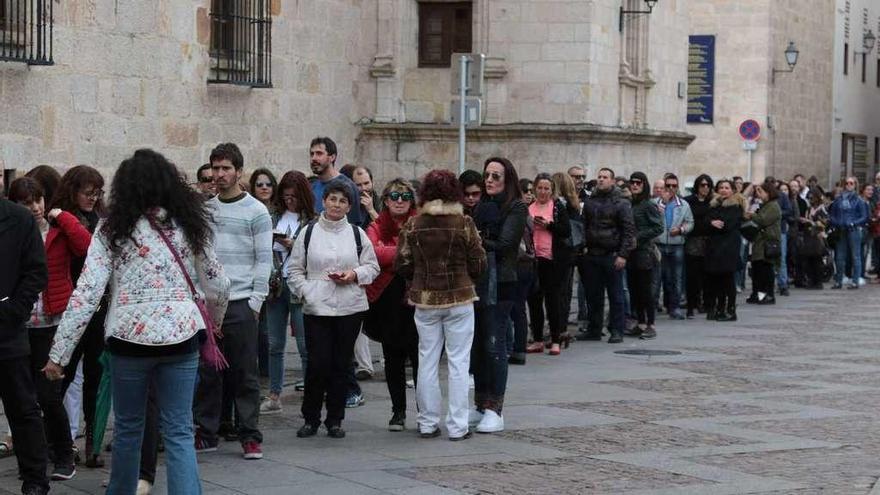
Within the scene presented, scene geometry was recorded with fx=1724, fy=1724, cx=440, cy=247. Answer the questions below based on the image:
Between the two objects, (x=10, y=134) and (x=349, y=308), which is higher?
(x=10, y=134)

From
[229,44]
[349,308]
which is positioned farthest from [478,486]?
[229,44]

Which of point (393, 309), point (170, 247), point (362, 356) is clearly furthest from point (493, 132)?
point (170, 247)

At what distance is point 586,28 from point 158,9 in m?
7.77

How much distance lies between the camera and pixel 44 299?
949 centimetres

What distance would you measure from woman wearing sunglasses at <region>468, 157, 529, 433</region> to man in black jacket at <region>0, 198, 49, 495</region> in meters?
3.55

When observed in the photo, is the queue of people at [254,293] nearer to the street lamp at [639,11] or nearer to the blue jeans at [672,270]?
the blue jeans at [672,270]

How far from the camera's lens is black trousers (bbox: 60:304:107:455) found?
9820 mm

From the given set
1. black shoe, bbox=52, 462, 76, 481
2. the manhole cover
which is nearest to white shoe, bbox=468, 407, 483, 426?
black shoe, bbox=52, 462, 76, 481

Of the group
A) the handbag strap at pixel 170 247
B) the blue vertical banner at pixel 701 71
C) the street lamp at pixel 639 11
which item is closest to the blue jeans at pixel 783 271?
the street lamp at pixel 639 11

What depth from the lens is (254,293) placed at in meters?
10.2

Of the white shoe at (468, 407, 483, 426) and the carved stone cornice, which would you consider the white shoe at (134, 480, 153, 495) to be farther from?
the carved stone cornice

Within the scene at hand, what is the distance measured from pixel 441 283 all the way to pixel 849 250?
18078 millimetres

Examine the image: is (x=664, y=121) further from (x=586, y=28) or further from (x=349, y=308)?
(x=349, y=308)

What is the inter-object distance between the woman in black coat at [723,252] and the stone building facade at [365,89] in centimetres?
335
